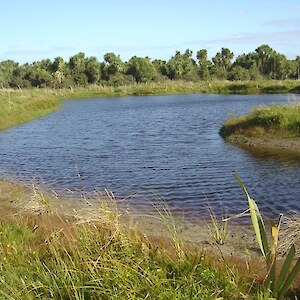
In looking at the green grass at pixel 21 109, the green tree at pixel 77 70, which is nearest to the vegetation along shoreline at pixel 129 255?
the green grass at pixel 21 109

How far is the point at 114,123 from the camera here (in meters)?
35.8

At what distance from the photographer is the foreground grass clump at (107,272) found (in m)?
5.23

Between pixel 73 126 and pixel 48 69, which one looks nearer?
pixel 73 126

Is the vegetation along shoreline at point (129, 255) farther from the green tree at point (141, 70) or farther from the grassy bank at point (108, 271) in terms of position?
the green tree at point (141, 70)

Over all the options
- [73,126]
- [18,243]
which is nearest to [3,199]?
[18,243]

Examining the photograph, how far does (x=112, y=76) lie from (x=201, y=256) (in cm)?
9380

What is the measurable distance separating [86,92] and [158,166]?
64719 millimetres

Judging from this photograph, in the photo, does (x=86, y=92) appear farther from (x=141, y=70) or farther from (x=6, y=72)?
(x=6, y=72)

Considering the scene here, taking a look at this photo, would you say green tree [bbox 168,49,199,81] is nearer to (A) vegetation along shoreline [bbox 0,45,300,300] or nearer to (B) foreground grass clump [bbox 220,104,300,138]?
(B) foreground grass clump [bbox 220,104,300,138]

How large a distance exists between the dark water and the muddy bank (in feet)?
2.37

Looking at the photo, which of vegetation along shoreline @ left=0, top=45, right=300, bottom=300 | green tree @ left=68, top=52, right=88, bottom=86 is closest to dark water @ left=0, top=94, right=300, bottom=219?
vegetation along shoreline @ left=0, top=45, right=300, bottom=300

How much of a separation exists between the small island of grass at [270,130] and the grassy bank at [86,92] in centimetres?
1915

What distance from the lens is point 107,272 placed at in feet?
18.1

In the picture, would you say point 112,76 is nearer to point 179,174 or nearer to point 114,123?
point 114,123
